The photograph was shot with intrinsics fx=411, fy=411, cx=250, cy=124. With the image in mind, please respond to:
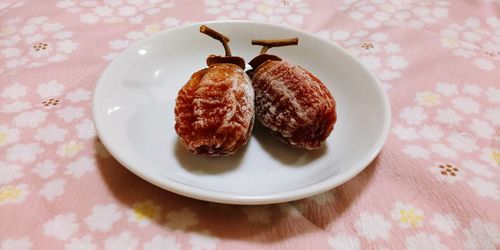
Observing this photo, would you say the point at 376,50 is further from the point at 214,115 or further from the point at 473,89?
the point at 214,115

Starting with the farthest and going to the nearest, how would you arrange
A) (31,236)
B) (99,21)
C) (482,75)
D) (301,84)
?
(99,21)
(482,75)
(301,84)
(31,236)

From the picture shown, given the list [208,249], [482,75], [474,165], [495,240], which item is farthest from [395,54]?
[208,249]

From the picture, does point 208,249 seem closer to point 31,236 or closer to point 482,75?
point 31,236

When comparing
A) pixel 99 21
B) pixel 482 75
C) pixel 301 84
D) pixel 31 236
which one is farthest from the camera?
pixel 99 21

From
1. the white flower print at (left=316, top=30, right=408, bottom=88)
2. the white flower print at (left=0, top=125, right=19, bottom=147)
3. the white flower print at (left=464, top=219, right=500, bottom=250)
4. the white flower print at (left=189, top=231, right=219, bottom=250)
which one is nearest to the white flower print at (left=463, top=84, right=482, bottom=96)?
the white flower print at (left=316, top=30, right=408, bottom=88)

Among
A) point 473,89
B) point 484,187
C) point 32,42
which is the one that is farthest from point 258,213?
point 32,42

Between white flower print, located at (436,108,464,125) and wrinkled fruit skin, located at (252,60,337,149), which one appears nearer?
wrinkled fruit skin, located at (252,60,337,149)

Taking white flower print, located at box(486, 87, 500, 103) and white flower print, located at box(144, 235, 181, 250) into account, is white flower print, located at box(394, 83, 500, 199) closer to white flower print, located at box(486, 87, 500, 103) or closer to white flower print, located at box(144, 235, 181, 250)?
white flower print, located at box(486, 87, 500, 103)
